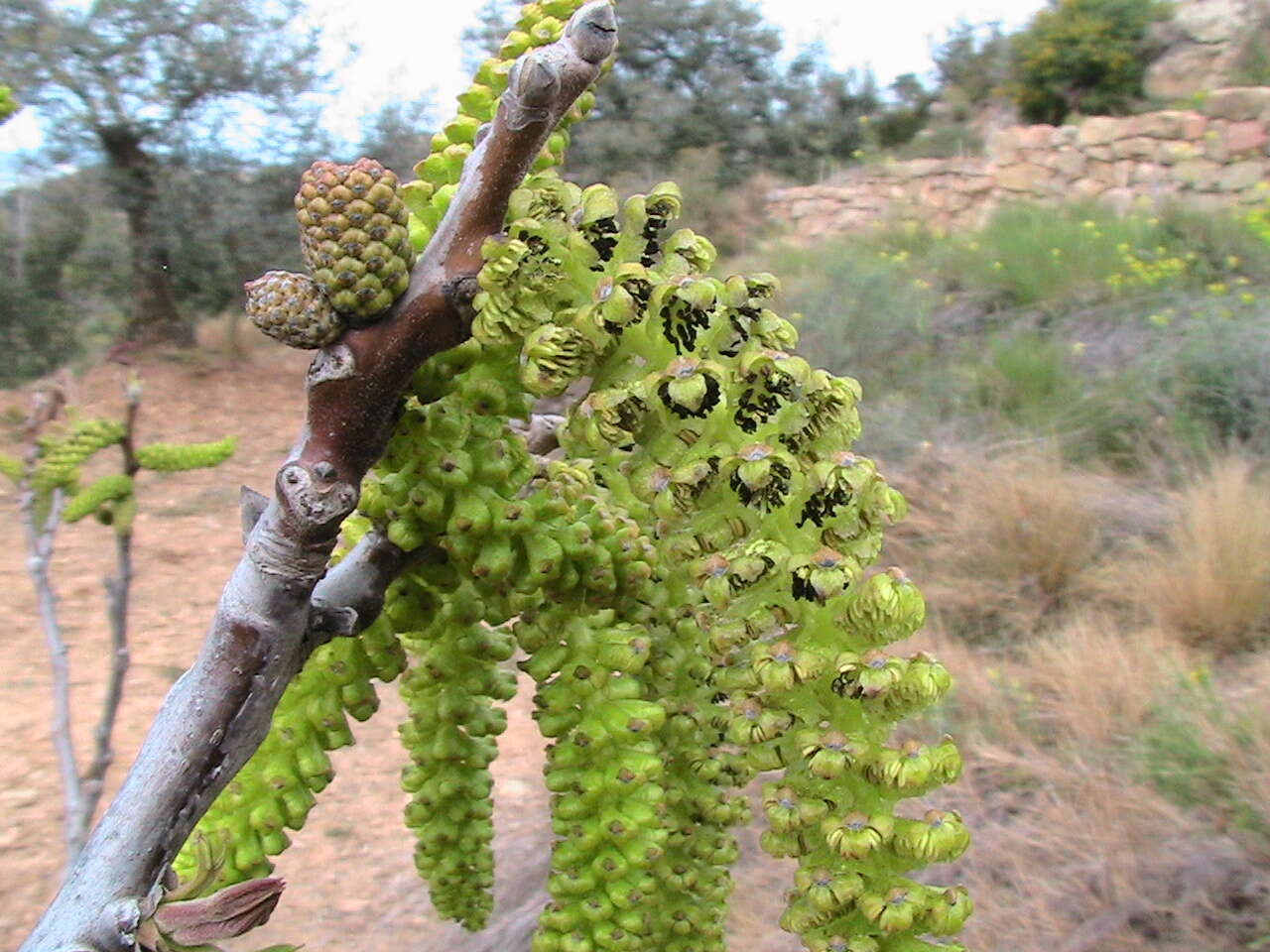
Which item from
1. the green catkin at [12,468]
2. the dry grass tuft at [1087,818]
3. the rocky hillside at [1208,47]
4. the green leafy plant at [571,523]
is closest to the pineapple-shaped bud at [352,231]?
the green leafy plant at [571,523]

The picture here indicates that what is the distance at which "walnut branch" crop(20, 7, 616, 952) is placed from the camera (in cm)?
57

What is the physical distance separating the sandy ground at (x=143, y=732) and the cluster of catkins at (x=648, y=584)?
2.46 ft

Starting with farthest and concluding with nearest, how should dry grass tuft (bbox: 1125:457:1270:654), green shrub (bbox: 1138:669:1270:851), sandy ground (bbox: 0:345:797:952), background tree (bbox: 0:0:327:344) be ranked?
1. background tree (bbox: 0:0:327:344)
2. dry grass tuft (bbox: 1125:457:1270:654)
3. sandy ground (bbox: 0:345:797:952)
4. green shrub (bbox: 1138:669:1270:851)

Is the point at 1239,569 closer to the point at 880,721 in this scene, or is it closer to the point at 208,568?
the point at 880,721

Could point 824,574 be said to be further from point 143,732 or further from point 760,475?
point 143,732

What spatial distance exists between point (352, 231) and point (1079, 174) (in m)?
11.1

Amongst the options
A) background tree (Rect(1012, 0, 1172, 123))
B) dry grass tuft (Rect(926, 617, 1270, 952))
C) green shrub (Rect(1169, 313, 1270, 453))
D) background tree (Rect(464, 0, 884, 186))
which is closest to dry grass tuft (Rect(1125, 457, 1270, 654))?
dry grass tuft (Rect(926, 617, 1270, 952))

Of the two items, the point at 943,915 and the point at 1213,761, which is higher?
the point at 943,915

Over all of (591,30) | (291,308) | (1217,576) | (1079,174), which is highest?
(591,30)

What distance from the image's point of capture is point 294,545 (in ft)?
1.99

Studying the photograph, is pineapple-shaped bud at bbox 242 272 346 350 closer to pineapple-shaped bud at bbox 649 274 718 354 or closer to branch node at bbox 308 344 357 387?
branch node at bbox 308 344 357 387

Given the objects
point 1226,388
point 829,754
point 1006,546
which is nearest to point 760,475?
point 829,754

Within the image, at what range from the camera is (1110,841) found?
8.38 ft

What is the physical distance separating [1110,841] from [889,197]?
Result: 9460mm
